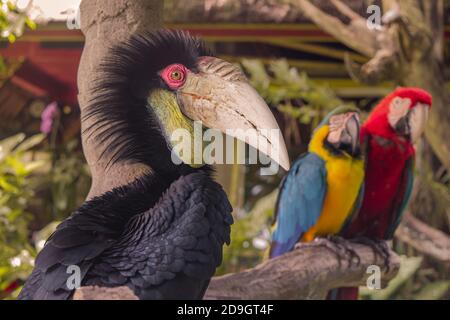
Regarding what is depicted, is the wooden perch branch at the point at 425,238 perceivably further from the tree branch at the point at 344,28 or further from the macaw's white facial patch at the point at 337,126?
the macaw's white facial patch at the point at 337,126

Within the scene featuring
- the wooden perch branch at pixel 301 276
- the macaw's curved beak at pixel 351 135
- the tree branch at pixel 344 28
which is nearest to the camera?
the wooden perch branch at pixel 301 276

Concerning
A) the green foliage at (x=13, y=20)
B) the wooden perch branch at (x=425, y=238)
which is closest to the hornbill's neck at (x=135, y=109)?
the green foliage at (x=13, y=20)

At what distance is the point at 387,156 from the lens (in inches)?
55.0

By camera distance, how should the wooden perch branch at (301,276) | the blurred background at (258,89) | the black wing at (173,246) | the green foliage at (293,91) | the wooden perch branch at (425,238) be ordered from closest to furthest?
1. the black wing at (173,246)
2. the wooden perch branch at (301,276)
3. the blurred background at (258,89)
4. the green foliage at (293,91)
5. the wooden perch branch at (425,238)

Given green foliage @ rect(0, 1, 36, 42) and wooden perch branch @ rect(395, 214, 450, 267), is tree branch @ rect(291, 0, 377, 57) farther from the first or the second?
green foliage @ rect(0, 1, 36, 42)

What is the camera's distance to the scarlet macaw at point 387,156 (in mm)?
1368

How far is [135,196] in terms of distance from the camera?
31.0 inches

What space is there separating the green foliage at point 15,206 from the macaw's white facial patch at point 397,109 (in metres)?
0.79

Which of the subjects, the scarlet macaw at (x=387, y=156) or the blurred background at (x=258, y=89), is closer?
the blurred background at (x=258, y=89)

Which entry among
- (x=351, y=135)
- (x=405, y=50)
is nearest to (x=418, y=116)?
(x=351, y=135)

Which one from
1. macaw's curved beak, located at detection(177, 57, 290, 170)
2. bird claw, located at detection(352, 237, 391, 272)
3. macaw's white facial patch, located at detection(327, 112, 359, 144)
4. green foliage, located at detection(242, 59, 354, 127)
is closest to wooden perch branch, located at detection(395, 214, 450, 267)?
green foliage, located at detection(242, 59, 354, 127)

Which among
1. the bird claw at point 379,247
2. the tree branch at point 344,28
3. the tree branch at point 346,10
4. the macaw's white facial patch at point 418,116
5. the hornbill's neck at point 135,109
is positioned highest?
the tree branch at point 346,10

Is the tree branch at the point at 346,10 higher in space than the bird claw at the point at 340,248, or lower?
higher

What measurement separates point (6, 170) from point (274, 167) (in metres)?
1.03
